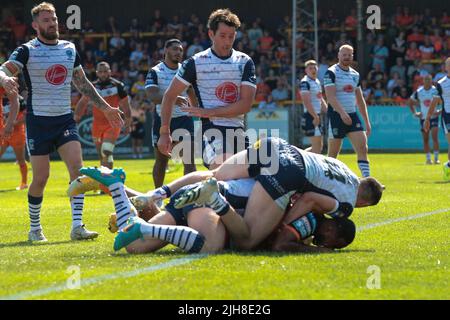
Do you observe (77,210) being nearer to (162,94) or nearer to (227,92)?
(227,92)

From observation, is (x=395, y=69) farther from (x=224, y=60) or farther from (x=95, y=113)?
(x=224, y=60)

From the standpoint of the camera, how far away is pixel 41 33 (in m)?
10.2

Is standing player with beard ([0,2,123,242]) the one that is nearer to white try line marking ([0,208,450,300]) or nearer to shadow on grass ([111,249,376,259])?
shadow on grass ([111,249,376,259])

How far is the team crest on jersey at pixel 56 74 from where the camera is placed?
1030 centimetres

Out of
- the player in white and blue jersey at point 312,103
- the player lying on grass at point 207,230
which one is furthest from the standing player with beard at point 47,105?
the player in white and blue jersey at point 312,103

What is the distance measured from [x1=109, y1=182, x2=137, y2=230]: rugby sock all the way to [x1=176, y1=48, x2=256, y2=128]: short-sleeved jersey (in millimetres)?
1644

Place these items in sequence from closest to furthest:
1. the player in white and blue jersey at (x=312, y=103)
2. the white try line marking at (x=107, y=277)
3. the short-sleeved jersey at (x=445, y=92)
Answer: the white try line marking at (x=107, y=277) < the short-sleeved jersey at (x=445, y=92) < the player in white and blue jersey at (x=312, y=103)

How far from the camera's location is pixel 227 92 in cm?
1016

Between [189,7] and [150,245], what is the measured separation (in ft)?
119

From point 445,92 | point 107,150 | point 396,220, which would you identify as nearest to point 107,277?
point 396,220

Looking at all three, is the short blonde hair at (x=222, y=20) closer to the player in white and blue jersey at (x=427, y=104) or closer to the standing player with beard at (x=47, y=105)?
the standing player with beard at (x=47, y=105)

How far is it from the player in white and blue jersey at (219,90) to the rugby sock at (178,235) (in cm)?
194
